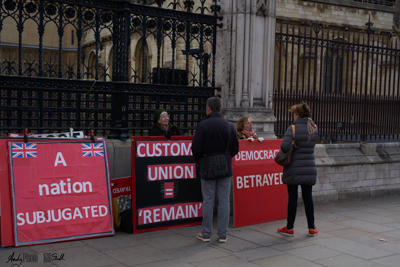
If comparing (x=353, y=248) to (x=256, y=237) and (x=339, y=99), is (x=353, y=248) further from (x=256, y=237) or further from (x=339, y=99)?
(x=339, y=99)

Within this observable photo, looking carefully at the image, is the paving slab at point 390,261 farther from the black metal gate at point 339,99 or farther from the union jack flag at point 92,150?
the black metal gate at point 339,99

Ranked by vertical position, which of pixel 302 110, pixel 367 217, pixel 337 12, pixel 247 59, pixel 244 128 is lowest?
pixel 367 217

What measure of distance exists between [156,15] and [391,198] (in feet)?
20.0

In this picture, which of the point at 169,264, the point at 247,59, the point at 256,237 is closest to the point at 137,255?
the point at 169,264

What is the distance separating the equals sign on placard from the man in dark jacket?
2.28ft

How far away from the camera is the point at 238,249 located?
221 inches

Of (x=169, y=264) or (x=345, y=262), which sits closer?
(x=169, y=264)

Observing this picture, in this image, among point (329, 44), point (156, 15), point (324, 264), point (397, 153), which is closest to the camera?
point (324, 264)

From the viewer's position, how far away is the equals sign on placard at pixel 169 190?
253 inches

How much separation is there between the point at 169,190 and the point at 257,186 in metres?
1.42

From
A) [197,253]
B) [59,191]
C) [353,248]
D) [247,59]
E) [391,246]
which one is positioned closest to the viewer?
[197,253]

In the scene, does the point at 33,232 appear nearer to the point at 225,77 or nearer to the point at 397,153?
the point at 225,77

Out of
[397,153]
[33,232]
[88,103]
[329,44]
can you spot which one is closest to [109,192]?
[33,232]

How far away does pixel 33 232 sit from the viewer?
540 cm
